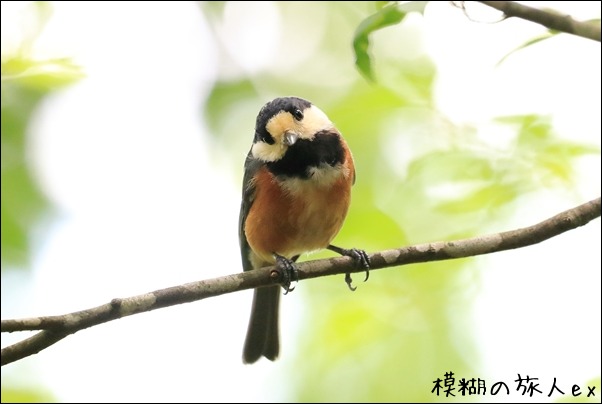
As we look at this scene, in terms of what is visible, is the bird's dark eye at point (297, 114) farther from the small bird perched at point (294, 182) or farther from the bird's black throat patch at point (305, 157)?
the bird's black throat patch at point (305, 157)

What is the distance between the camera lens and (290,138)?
4.82 metres

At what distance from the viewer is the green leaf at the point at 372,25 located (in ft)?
10.0

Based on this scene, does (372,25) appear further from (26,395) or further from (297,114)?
(26,395)

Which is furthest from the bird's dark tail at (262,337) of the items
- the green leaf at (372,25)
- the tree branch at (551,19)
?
the tree branch at (551,19)

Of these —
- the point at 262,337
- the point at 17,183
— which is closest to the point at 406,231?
the point at 262,337

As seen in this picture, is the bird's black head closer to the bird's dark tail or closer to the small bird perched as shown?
Result: the small bird perched

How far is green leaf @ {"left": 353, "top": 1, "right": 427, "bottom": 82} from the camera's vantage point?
10.0ft

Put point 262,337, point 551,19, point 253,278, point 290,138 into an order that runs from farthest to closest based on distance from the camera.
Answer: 1. point 262,337
2. point 290,138
3. point 253,278
4. point 551,19

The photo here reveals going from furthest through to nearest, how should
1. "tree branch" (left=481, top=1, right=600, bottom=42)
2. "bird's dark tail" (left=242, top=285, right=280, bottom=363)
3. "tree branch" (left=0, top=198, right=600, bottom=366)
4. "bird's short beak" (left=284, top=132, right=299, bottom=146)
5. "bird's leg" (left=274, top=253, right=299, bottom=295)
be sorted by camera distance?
1. "bird's dark tail" (left=242, top=285, right=280, bottom=363)
2. "bird's short beak" (left=284, top=132, right=299, bottom=146)
3. "bird's leg" (left=274, top=253, right=299, bottom=295)
4. "tree branch" (left=0, top=198, right=600, bottom=366)
5. "tree branch" (left=481, top=1, right=600, bottom=42)

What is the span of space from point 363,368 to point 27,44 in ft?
12.4

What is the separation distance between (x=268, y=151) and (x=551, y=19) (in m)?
2.31

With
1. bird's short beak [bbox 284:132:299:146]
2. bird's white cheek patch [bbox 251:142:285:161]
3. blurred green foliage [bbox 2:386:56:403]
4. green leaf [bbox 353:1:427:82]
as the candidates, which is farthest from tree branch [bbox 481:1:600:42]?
blurred green foliage [bbox 2:386:56:403]

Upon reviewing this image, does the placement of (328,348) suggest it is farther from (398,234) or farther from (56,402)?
(56,402)

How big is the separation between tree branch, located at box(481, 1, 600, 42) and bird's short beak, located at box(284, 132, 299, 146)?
1892mm
